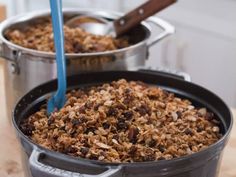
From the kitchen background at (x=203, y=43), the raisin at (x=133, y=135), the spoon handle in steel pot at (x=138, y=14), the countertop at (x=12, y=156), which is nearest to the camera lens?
the raisin at (x=133, y=135)

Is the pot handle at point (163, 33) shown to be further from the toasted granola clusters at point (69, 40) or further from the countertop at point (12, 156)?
the countertop at point (12, 156)

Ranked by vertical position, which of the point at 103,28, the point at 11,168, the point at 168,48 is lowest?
the point at 168,48

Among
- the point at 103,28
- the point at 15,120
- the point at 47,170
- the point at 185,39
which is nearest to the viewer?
the point at 47,170

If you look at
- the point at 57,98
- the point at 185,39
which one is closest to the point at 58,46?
the point at 57,98

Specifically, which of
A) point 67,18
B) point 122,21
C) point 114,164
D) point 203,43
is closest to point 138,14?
point 122,21

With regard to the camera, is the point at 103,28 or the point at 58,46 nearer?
the point at 58,46

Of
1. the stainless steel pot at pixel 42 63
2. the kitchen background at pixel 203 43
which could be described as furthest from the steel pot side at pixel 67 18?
the kitchen background at pixel 203 43

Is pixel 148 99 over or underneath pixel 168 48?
over

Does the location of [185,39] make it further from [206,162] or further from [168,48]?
[206,162]
